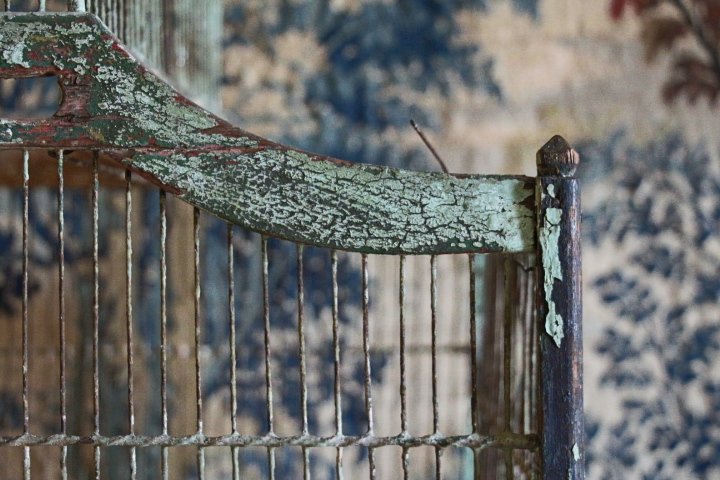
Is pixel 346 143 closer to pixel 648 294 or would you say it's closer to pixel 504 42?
pixel 504 42

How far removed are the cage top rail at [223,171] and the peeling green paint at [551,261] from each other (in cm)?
1

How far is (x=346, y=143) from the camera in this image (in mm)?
1504

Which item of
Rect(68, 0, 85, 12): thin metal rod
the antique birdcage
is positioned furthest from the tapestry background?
Rect(68, 0, 85, 12): thin metal rod

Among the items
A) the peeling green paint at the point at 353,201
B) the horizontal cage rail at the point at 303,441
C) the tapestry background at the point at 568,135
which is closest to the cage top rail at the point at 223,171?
the peeling green paint at the point at 353,201

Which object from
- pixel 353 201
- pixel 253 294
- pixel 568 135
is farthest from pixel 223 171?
pixel 568 135

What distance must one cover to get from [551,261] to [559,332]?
6cm

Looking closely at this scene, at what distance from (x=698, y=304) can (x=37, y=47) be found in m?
1.31

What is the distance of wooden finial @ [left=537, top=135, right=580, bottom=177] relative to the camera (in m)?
0.63

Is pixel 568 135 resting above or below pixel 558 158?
above

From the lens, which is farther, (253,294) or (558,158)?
(253,294)

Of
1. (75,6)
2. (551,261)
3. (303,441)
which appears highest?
(75,6)

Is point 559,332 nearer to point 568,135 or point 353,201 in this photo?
point 353,201

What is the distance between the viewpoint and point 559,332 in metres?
0.64

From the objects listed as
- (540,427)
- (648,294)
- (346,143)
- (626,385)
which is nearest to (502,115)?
(346,143)
